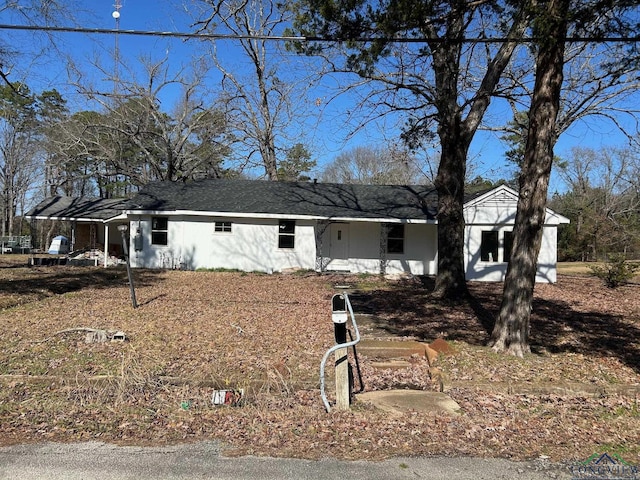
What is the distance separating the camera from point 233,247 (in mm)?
20734

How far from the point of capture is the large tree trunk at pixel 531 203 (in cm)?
698

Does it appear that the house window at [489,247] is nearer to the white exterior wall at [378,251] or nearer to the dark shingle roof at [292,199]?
the white exterior wall at [378,251]

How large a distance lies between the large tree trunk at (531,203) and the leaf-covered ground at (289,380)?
16.2 inches

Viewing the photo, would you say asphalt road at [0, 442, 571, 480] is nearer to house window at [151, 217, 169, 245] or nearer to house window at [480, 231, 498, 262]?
house window at [480, 231, 498, 262]

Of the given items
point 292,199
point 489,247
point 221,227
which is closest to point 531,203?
point 489,247

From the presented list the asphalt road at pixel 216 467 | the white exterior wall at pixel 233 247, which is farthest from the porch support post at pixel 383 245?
the asphalt road at pixel 216 467

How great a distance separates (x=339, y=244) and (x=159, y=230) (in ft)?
26.0

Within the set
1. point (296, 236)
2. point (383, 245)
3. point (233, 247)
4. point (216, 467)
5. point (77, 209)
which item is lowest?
point (216, 467)

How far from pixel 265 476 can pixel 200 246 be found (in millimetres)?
17807

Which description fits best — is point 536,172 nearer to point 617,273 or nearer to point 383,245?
point 617,273

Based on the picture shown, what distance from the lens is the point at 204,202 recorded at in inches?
842

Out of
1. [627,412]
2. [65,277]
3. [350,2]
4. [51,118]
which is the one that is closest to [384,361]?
[627,412]

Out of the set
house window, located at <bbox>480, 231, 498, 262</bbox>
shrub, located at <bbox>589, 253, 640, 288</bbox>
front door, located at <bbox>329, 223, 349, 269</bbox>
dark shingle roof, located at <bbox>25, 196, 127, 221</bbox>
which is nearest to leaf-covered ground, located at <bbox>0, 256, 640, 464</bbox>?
shrub, located at <bbox>589, 253, 640, 288</bbox>

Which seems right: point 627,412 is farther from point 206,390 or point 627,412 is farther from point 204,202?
point 204,202
